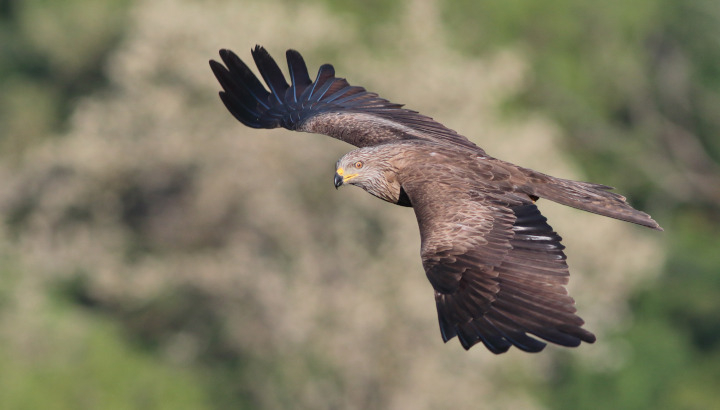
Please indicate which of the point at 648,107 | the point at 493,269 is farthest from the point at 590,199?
the point at 648,107

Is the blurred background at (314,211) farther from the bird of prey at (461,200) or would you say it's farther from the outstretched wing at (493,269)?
the outstretched wing at (493,269)

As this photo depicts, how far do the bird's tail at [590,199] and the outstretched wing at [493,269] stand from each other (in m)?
0.43

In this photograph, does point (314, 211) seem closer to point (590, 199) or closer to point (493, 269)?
point (590, 199)

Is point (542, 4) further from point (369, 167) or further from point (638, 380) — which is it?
point (369, 167)

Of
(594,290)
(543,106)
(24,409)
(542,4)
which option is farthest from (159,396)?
(542,4)

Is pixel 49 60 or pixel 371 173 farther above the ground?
pixel 49 60

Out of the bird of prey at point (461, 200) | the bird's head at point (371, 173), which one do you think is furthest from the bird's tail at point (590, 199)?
the bird's head at point (371, 173)

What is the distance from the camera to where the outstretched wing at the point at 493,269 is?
27.5 feet

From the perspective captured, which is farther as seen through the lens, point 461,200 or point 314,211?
point 314,211

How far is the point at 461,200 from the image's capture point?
9.60 m

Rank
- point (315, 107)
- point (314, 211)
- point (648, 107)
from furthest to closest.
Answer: point (648, 107), point (314, 211), point (315, 107)

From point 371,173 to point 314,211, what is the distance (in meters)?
15.9

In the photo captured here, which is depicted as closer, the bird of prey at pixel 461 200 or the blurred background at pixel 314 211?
the bird of prey at pixel 461 200

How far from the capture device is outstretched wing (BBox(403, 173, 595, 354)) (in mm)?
8375
